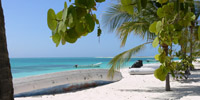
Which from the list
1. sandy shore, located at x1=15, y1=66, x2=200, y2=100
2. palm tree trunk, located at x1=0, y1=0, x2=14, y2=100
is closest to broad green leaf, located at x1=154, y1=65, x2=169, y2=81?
palm tree trunk, located at x1=0, y1=0, x2=14, y2=100

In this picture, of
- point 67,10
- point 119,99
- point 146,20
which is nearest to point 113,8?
point 146,20

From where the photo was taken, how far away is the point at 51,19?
1.50 ft

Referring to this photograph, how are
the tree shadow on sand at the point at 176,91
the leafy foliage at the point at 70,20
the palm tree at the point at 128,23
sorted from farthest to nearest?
the palm tree at the point at 128,23
the tree shadow on sand at the point at 176,91
the leafy foliage at the point at 70,20

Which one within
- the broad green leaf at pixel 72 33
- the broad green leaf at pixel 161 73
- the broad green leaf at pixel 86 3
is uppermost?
the broad green leaf at pixel 86 3

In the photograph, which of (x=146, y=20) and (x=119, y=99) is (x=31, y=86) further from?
(x=146, y=20)

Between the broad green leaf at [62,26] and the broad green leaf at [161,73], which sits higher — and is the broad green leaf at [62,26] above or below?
above

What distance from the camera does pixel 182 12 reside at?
0.74m

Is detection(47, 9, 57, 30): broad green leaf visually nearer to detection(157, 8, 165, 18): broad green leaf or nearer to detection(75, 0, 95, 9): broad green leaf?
detection(75, 0, 95, 9): broad green leaf

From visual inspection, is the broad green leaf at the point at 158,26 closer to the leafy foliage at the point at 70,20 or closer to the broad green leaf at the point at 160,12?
the broad green leaf at the point at 160,12

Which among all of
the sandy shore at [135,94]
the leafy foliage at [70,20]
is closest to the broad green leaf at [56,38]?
the leafy foliage at [70,20]

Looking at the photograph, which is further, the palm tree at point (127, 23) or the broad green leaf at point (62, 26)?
the palm tree at point (127, 23)

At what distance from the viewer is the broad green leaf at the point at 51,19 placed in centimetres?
45

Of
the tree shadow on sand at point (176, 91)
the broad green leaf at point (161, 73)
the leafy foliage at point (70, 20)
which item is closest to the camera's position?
the leafy foliage at point (70, 20)

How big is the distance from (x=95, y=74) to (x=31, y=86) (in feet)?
8.47
